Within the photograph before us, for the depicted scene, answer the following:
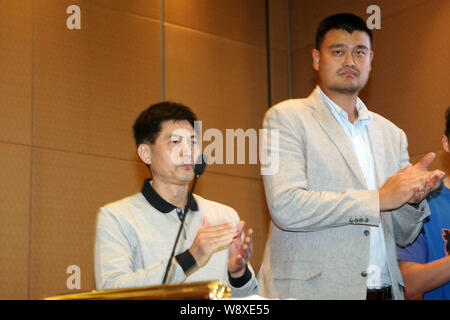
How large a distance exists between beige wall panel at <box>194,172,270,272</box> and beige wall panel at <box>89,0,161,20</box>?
1.14 m

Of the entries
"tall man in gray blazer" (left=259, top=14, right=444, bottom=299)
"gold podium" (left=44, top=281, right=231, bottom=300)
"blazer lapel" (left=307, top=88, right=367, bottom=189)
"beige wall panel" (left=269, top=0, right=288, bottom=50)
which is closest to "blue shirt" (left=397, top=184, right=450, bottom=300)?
"tall man in gray blazer" (left=259, top=14, right=444, bottom=299)

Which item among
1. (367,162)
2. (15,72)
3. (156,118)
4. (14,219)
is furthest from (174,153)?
(15,72)

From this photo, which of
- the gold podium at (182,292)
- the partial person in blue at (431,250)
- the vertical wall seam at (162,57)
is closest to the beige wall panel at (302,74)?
the vertical wall seam at (162,57)

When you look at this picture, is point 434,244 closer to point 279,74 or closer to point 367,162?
point 367,162

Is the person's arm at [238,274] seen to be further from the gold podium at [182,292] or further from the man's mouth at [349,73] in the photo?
the man's mouth at [349,73]

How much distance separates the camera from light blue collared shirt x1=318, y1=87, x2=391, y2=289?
7.50 ft

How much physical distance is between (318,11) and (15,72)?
7.53 ft

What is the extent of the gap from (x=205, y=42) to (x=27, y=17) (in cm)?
131

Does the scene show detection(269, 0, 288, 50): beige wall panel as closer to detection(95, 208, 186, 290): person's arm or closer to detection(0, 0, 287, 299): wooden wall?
detection(0, 0, 287, 299): wooden wall

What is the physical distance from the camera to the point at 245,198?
478 centimetres

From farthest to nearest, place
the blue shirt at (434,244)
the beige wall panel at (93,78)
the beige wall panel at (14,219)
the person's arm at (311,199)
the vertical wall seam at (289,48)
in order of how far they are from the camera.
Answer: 1. the vertical wall seam at (289,48)
2. the beige wall panel at (93,78)
3. the beige wall panel at (14,219)
4. the blue shirt at (434,244)
5. the person's arm at (311,199)

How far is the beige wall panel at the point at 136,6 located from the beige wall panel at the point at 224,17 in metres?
0.09

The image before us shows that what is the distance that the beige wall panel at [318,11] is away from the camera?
452 centimetres

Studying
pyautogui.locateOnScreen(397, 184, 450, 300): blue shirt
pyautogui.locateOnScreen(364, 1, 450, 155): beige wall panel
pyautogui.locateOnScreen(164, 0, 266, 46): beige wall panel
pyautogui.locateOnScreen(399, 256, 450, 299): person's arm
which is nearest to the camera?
pyautogui.locateOnScreen(399, 256, 450, 299): person's arm
